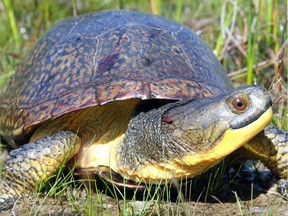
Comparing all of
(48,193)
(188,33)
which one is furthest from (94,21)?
(48,193)

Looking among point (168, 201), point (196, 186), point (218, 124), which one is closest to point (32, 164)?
point (168, 201)

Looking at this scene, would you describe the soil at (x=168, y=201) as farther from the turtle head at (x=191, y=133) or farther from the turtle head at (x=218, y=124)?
the turtle head at (x=218, y=124)

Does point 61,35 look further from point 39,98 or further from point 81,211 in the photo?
point 81,211

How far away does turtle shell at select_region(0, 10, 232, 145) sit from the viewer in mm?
3262

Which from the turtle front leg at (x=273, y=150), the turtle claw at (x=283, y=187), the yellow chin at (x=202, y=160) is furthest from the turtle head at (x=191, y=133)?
the turtle claw at (x=283, y=187)

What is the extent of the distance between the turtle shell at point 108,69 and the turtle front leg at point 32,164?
18cm

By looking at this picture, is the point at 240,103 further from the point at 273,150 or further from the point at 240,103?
the point at 273,150

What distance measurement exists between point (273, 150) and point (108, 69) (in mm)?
1016

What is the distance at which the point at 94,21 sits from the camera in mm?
3850

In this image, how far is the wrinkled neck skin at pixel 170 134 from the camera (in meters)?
2.74

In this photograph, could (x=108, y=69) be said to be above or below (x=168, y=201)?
above

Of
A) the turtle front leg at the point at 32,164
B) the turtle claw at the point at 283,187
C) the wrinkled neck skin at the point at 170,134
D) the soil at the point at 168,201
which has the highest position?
the wrinkled neck skin at the point at 170,134

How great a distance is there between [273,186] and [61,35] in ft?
5.29

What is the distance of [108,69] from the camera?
3.39 meters
